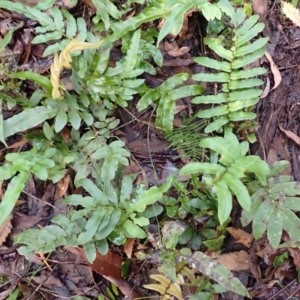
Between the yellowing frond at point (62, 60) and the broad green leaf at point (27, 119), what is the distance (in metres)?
0.11

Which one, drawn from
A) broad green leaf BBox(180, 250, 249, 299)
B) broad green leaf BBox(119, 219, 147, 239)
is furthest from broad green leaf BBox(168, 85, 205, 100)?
broad green leaf BBox(180, 250, 249, 299)

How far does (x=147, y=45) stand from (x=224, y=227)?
1255 millimetres

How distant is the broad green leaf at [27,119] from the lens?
94.9 inches

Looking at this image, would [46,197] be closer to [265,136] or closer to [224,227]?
[224,227]

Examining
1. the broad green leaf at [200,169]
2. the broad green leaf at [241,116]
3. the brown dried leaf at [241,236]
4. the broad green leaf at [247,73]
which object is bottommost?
the brown dried leaf at [241,236]

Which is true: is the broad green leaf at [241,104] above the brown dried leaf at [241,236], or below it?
above

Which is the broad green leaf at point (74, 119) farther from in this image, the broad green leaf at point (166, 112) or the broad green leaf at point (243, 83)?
the broad green leaf at point (243, 83)

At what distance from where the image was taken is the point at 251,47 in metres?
2.53

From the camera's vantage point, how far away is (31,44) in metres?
2.83

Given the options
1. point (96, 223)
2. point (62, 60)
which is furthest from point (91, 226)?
point (62, 60)

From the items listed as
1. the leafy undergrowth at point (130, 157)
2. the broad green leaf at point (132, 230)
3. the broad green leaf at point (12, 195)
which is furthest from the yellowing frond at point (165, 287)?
the broad green leaf at point (12, 195)

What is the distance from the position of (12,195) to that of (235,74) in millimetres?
1487

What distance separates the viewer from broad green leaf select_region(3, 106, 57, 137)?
2.41 meters

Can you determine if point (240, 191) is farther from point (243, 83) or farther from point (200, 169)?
point (243, 83)
